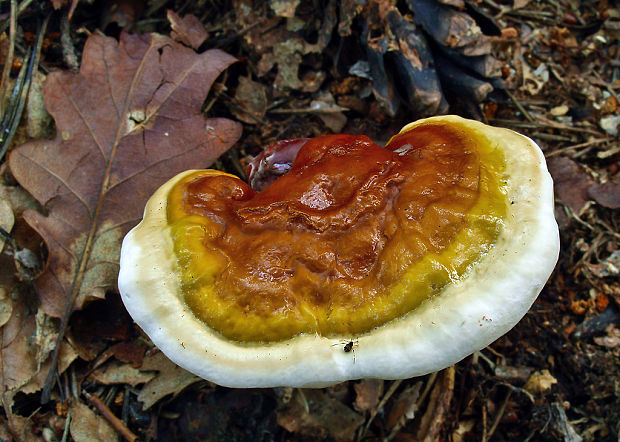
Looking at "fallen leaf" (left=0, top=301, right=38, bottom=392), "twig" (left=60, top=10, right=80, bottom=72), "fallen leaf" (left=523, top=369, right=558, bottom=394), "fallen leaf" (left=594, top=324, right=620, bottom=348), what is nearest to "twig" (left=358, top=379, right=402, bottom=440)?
"fallen leaf" (left=523, top=369, right=558, bottom=394)

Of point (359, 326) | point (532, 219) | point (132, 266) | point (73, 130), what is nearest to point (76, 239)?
point (73, 130)

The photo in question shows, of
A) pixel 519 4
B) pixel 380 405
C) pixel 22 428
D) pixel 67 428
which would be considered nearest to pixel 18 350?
pixel 22 428

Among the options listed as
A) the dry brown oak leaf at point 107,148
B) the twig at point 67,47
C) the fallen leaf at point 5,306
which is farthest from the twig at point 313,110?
the fallen leaf at point 5,306

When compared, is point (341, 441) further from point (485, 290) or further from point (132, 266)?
point (132, 266)

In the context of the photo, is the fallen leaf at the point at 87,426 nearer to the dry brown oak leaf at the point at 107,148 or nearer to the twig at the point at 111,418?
the twig at the point at 111,418

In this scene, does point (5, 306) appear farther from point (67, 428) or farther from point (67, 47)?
point (67, 47)

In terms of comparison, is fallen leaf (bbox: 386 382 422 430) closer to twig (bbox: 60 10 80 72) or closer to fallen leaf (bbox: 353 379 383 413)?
fallen leaf (bbox: 353 379 383 413)

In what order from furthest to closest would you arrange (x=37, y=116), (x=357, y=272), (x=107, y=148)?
(x=37, y=116) → (x=107, y=148) → (x=357, y=272)
